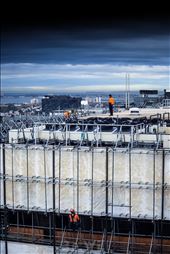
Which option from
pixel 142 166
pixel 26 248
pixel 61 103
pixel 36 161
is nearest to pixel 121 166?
pixel 142 166

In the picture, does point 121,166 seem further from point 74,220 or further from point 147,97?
point 147,97

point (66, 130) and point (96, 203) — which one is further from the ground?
point (66, 130)

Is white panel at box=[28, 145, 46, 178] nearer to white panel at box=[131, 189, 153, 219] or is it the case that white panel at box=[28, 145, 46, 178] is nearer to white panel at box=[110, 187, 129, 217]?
white panel at box=[110, 187, 129, 217]

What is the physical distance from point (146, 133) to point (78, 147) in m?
2.07

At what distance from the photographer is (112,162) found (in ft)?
37.7

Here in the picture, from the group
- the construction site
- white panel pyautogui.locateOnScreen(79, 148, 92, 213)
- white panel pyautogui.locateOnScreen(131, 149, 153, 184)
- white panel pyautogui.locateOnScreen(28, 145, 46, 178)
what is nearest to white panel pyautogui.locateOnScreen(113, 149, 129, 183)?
the construction site

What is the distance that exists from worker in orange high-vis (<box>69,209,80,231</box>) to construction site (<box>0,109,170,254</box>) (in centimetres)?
17

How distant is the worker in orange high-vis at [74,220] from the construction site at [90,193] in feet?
0.55

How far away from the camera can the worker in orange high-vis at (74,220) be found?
11477 millimetres

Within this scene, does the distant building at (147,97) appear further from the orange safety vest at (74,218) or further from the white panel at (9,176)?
the orange safety vest at (74,218)

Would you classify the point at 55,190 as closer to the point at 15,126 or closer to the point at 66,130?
the point at 66,130

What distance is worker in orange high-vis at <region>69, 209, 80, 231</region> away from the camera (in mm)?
11477

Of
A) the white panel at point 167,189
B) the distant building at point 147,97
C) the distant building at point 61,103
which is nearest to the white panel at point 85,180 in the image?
the white panel at point 167,189

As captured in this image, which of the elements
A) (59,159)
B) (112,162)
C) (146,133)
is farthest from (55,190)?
(146,133)
